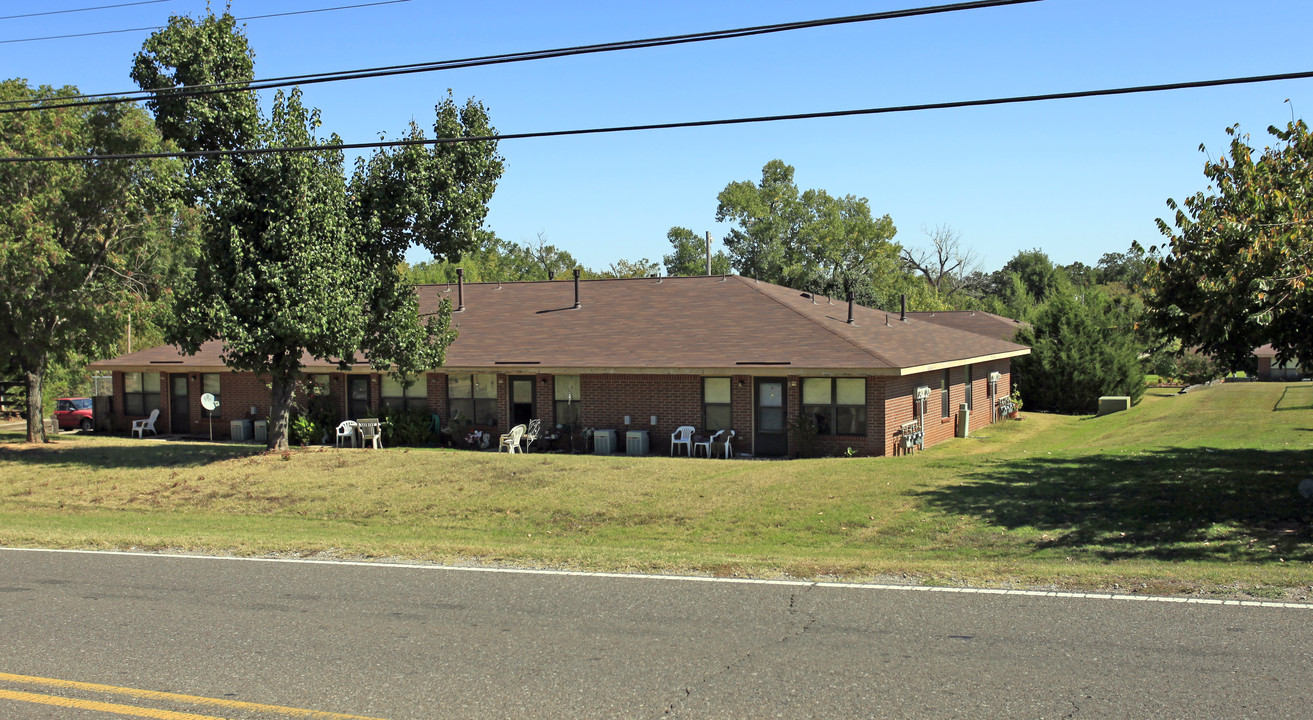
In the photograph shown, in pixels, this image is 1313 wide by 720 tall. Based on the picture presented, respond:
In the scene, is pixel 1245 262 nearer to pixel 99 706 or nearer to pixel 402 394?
pixel 99 706

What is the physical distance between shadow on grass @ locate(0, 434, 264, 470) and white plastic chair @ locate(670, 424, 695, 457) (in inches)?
411

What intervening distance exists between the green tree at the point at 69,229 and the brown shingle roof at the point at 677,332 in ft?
15.4

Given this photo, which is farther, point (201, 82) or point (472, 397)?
point (472, 397)

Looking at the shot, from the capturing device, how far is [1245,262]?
42.6 ft

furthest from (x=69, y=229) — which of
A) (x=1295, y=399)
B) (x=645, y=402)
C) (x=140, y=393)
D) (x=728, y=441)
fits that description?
(x=1295, y=399)

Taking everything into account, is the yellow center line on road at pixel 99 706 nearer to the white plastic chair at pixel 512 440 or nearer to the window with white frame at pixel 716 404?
the white plastic chair at pixel 512 440

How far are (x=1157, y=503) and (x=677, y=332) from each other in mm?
15331

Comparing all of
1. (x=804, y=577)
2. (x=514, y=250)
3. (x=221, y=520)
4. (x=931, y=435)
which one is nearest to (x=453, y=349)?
(x=221, y=520)

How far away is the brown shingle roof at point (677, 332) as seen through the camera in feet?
81.2

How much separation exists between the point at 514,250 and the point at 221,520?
254 ft

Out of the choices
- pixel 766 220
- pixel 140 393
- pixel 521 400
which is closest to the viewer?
pixel 521 400

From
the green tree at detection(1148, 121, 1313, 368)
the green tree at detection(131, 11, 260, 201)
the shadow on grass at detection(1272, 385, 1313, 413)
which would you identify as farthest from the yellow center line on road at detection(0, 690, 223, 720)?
the shadow on grass at detection(1272, 385, 1313, 413)

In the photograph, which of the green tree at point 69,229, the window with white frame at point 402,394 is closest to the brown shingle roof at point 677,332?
the window with white frame at point 402,394

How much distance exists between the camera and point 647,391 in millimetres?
25688
